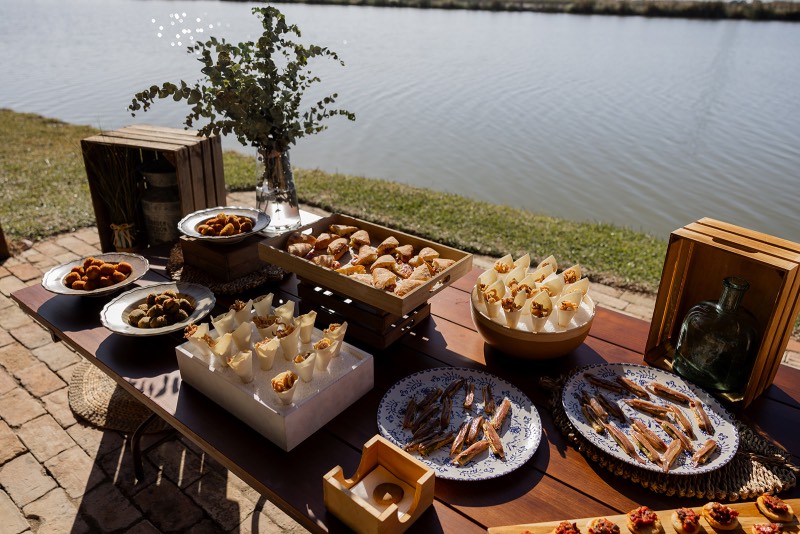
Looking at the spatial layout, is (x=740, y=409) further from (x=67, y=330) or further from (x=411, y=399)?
(x=67, y=330)

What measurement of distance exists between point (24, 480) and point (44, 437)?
254 millimetres

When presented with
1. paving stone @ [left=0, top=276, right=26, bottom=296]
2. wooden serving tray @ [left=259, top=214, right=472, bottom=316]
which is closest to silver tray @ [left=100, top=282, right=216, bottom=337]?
wooden serving tray @ [left=259, top=214, right=472, bottom=316]

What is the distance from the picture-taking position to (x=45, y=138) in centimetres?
766

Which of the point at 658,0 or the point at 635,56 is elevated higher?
the point at 658,0

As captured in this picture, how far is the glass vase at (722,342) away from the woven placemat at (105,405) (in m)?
2.16

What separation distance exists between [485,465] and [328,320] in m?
0.79

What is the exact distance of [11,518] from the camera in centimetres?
212

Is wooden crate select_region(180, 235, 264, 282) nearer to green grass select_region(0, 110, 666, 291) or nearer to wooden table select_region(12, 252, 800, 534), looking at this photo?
wooden table select_region(12, 252, 800, 534)

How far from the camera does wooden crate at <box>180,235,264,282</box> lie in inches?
83.2

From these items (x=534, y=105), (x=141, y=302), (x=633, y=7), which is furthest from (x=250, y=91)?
(x=633, y=7)

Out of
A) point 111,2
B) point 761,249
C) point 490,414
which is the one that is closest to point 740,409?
point 761,249

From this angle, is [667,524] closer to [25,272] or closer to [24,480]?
[24,480]

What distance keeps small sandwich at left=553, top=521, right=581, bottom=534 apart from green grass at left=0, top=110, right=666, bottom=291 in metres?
3.17

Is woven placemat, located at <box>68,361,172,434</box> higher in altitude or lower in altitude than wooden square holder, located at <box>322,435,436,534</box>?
lower
